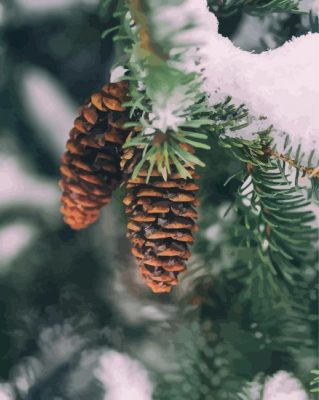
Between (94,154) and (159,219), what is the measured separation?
0.10 m

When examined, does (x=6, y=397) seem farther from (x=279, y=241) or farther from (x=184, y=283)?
(x=279, y=241)

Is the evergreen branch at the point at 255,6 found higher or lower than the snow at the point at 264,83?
higher

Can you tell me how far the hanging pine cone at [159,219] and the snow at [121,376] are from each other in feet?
1.04

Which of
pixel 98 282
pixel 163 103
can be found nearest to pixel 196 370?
pixel 98 282

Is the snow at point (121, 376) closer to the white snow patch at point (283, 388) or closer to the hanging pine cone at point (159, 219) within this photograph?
the white snow patch at point (283, 388)

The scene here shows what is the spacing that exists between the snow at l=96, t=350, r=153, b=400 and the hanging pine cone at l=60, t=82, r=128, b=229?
291 millimetres

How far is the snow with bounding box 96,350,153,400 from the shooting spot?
2.66 ft

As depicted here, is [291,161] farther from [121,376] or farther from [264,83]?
[121,376]

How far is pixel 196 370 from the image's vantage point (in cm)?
77

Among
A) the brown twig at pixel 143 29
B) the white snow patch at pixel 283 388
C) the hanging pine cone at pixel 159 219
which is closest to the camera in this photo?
the brown twig at pixel 143 29

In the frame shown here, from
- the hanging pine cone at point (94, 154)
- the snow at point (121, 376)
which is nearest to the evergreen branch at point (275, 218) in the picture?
the hanging pine cone at point (94, 154)

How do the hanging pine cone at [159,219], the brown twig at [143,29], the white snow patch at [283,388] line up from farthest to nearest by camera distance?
1. the white snow patch at [283,388]
2. the hanging pine cone at [159,219]
3. the brown twig at [143,29]

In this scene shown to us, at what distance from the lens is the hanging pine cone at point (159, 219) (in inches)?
19.9

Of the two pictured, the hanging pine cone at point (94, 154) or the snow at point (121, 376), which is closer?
the hanging pine cone at point (94, 154)
